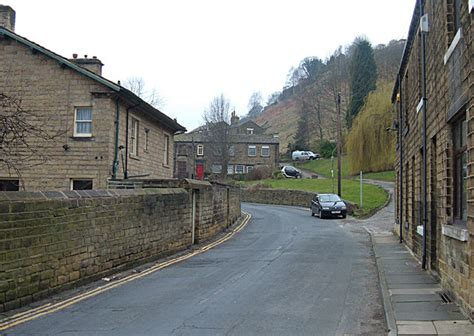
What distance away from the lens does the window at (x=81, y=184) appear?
74.0ft

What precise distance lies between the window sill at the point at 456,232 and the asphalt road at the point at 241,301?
68.0 inches

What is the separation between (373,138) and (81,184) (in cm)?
3176

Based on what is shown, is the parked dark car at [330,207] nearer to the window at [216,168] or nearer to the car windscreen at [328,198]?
the car windscreen at [328,198]

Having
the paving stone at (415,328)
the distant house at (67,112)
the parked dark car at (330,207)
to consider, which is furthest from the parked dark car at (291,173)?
the paving stone at (415,328)

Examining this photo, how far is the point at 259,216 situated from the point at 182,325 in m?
27.3

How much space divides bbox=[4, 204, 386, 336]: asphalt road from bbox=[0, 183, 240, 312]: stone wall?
965mm

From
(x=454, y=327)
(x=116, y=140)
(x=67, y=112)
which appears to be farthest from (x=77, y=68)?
(x=454, y=327)

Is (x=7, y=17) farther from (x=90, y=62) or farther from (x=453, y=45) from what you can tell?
(x=453, y=45)

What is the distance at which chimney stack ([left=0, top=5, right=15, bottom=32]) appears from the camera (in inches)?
976

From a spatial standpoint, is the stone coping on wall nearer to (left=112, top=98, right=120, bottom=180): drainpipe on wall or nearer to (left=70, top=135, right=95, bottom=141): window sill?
(left=112, top=98, right=120, bottom=180): drainpipe on wall

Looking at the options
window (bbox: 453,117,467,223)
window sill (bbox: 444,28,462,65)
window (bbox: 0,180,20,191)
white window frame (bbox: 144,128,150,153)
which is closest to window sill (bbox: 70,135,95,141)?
window (bbox: 0,180,20,191)

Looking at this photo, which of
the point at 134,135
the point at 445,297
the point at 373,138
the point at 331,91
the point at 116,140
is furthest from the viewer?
the point at 331,91

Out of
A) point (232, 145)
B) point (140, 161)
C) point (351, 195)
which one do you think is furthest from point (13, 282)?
point (232, 145)

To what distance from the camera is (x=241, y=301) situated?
954 cm
